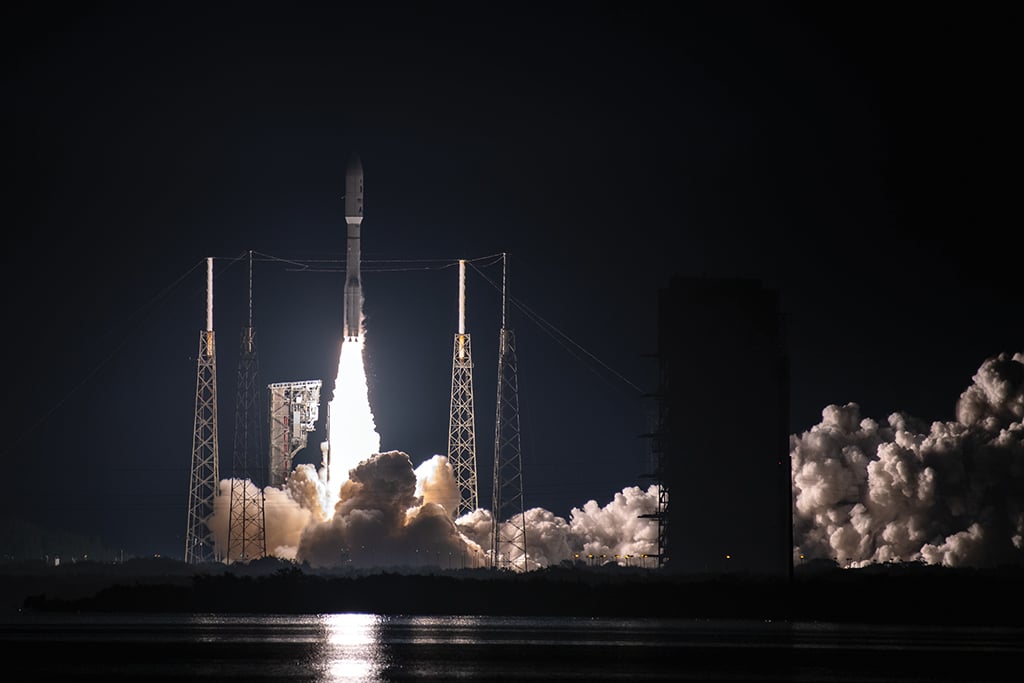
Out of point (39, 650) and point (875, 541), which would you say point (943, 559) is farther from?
point (39, 650)

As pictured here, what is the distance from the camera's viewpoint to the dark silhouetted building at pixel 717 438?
141750mm

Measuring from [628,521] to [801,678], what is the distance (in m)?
80.1

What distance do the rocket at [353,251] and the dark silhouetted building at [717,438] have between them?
2229 cm

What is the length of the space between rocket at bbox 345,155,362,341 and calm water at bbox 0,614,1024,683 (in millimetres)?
23512

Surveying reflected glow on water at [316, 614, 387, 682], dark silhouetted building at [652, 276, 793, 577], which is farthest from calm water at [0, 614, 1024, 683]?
dark silhouetted building at [652, 276, 793, 577]

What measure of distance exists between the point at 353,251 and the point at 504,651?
5349cm

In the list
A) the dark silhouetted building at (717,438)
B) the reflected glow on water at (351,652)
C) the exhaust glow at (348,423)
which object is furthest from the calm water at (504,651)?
the exhaust glow at (348,423)

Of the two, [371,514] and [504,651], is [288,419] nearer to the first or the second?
[371,514]

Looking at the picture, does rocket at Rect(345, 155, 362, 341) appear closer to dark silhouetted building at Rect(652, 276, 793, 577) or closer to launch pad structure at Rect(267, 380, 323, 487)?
launch pad structure at Rect(267, 380, 323, 487)

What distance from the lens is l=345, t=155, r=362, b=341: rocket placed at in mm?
151125

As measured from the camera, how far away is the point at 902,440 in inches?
6245

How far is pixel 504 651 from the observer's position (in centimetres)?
10462

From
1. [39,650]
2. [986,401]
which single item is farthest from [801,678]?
[986,401]

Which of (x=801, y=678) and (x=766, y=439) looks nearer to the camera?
(x=801, y=678)
